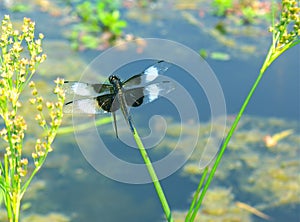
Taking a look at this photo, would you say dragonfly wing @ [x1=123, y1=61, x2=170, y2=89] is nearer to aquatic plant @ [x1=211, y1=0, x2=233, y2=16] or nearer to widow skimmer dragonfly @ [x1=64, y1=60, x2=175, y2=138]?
widow skimmer dragonfly @ [x1=64, y1=60, x2=175, y2=138]

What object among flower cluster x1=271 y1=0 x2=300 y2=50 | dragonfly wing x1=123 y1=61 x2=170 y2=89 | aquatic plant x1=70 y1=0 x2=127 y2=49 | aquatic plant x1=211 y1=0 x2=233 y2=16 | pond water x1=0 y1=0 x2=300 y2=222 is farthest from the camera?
aquatic plant x1=211 y1=0 x2=233 y2=16

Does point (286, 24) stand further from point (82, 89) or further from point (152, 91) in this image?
point (82, 89)

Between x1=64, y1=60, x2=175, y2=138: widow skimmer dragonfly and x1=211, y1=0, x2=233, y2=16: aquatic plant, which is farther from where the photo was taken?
x1=211, y1=0, x2=233, y2=16: aquatic plant

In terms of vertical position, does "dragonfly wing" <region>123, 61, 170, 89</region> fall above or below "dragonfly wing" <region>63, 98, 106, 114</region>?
above

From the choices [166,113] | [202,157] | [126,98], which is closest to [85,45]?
[166,113]

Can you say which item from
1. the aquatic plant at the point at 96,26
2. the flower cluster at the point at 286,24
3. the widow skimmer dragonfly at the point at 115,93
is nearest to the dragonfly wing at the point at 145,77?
the widow skimmer dragonfly at the point at 115,93

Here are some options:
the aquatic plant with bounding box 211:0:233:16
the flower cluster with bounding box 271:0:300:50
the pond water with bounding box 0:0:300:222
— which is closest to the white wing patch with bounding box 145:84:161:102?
the flower cluster with bounding box 271:0:300:50
